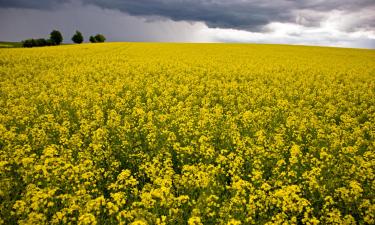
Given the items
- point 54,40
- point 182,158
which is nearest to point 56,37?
point 54,40

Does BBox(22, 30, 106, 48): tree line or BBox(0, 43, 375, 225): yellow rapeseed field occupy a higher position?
BBox(22, 30, 106, 48): tree line

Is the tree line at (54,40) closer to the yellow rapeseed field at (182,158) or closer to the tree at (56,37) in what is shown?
the tree at (56,37)

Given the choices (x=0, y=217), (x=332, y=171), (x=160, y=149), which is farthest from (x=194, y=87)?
(x=0, y=217)

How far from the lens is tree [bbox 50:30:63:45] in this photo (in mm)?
69938

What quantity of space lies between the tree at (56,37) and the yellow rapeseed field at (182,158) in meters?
57.3

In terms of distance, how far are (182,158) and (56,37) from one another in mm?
71424

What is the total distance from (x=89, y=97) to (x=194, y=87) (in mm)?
5614

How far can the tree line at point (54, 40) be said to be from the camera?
65688mm

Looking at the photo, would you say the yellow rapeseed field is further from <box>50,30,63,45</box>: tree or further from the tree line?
<box>50,30,63,45</box>: tree

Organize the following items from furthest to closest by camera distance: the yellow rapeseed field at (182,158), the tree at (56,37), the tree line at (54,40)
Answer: the tree at (56,37)
the tree line at (54,40)
the yellow rapeseed field at (182,158)

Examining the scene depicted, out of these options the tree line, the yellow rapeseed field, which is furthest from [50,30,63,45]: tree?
the yellow rapeseed field

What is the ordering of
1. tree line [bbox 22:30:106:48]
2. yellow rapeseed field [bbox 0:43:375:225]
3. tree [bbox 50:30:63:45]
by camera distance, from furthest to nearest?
tree [bbox 50:30:63:45] → tree line [bbox 22:30:106:48] → yellow rapeseed field [bbox 0:43:375:225]

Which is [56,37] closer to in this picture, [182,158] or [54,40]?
[54,40]

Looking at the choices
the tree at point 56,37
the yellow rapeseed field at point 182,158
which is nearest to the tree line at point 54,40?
the tree at point 56,37
